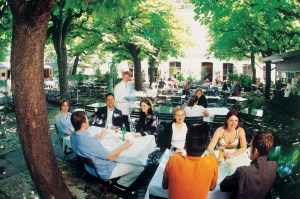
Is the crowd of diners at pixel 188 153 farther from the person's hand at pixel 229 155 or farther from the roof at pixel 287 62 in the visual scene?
the roof at pixel 287 62

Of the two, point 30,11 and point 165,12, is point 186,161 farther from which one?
point 165,12

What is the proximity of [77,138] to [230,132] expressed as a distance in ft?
8.50

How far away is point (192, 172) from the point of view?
2629 millimetres

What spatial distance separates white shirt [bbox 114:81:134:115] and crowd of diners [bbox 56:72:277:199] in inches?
20.6

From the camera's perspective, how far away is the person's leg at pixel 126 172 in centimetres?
424

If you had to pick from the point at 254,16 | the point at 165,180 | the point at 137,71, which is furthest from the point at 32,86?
the point at 137,71

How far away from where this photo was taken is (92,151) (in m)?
3.91

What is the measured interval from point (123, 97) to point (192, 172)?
521 cm

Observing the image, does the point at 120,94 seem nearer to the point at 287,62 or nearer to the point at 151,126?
the point at 151,126

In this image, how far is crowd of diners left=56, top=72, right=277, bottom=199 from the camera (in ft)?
8.70

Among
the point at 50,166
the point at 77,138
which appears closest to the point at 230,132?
the point at 77,138

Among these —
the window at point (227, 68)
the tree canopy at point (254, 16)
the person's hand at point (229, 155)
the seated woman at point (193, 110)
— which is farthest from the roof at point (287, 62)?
the window at point (227, 68)

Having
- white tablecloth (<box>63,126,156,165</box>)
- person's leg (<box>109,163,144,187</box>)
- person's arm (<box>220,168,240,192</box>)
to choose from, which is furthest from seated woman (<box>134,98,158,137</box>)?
person's arm (<box>220,168,240,192</box>)

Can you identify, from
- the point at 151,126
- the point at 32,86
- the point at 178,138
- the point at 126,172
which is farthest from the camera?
the point at 151,126
